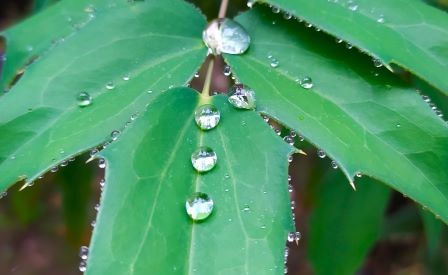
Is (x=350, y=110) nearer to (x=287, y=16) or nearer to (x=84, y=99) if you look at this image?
(x=287, y=16)

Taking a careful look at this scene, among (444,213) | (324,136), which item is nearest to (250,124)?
(324,136)

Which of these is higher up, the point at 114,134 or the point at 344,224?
the point at 114,134

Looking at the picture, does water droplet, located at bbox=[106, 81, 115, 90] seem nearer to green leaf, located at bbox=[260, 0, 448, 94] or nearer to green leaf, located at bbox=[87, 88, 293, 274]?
green leaf, located at bbox=[87, 88, 293, 274]

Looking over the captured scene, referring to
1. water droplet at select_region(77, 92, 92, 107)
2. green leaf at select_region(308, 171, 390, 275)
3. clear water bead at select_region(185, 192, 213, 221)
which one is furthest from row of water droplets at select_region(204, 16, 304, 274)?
green leaf at select_region(308, 171, 390, 275)

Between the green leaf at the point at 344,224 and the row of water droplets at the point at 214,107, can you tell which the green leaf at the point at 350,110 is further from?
the green leaf at the point at 344,224

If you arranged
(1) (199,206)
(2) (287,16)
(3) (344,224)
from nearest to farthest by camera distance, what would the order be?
(1) (199,206) < (2) (287,16) < (3) (344,224)

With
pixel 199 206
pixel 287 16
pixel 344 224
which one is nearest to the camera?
pixel 199 206

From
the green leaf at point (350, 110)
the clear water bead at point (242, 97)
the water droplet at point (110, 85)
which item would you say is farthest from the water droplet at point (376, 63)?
the water droplet at point (110, 85)

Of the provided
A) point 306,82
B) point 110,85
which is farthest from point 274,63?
point 110,85
